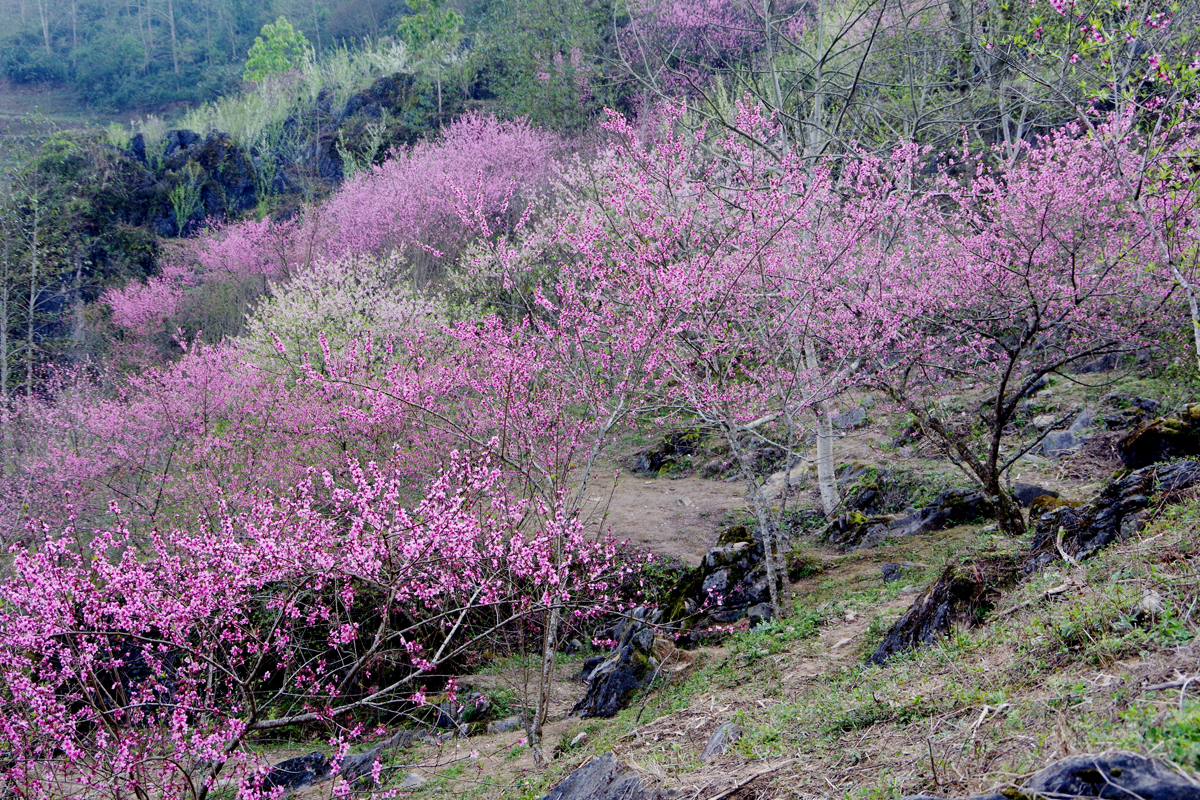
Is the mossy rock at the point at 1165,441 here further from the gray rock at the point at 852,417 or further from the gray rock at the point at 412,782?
the gray rock at the point at 852,417

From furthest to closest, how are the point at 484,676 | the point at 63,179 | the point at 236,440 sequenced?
the point at 63,179 < the point at 236,440 < the point at 484,676

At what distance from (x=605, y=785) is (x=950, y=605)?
2.40 m

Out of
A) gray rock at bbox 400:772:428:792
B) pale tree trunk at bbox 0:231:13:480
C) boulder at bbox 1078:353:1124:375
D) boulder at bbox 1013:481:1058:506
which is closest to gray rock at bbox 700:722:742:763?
gray rock at bbox 400:772:428:792

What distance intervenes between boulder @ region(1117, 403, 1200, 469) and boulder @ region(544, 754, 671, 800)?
16.6ft

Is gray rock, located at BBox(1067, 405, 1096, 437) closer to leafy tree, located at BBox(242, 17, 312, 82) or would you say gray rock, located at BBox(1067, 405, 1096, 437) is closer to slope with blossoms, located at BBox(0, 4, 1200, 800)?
slope with blossoms, located at BBox(0, 4, 1200, 800)

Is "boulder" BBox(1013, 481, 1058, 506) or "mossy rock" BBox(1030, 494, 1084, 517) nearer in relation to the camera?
"mossy rock" BBox(1030, 494, 1084, 517)

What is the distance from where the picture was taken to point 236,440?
1107cm

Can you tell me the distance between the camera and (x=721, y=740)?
3562 mm

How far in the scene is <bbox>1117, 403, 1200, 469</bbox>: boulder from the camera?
566cm

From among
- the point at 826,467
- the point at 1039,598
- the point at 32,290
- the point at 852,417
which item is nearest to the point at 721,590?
the point at 826,467

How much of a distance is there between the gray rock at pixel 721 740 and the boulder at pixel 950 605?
4.10ft

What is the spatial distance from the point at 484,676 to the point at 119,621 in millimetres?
4314

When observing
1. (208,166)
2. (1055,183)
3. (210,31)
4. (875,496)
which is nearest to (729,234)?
(1055,183)

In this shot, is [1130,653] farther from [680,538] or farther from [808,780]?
[680,538]
